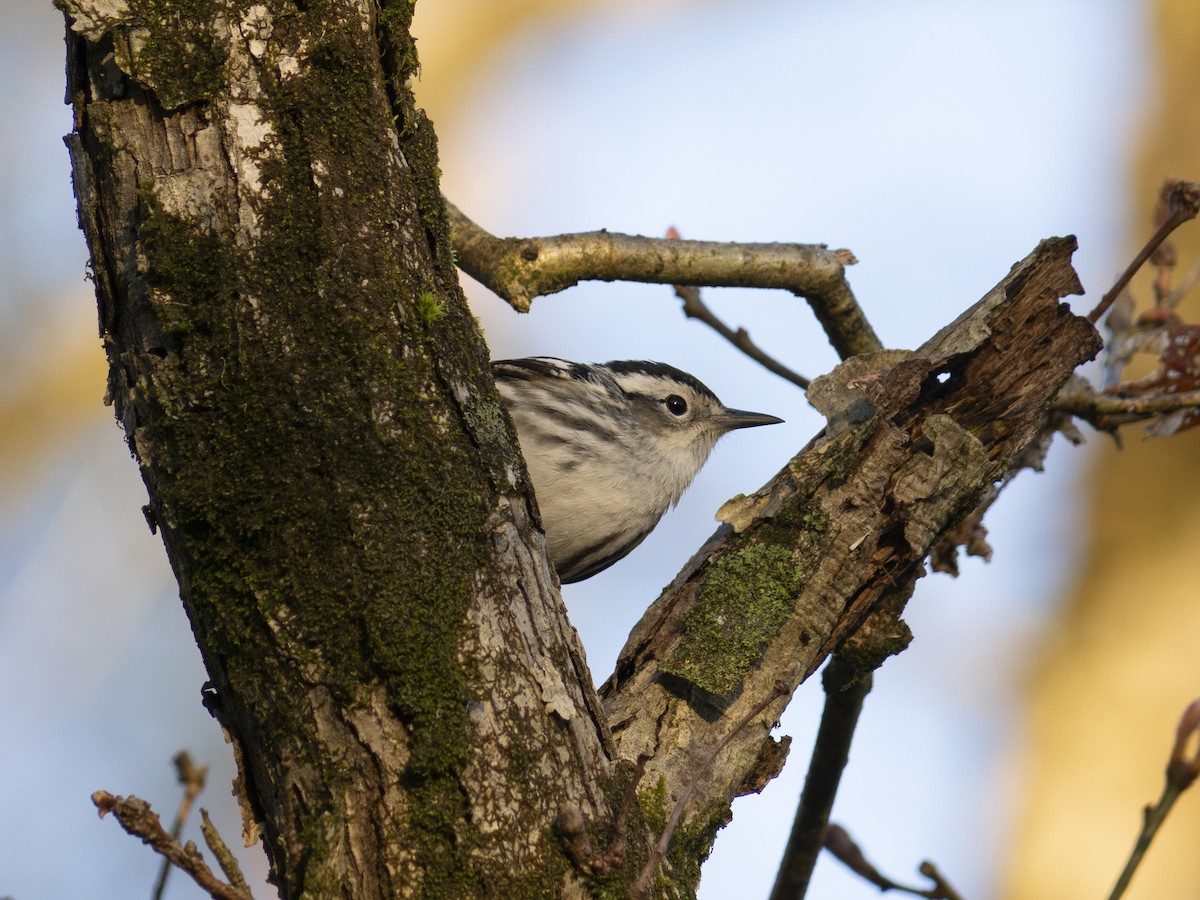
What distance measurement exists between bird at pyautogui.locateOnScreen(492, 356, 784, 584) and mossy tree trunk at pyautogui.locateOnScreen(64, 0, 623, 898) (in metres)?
2.92

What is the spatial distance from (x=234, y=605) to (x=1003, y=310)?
261 cm

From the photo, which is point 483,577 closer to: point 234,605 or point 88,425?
point 234,605

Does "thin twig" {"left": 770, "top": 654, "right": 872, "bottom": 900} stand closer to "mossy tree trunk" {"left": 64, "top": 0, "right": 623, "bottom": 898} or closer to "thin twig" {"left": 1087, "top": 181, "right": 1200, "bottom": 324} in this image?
"thin twig" {"left": 1087, "top": 181, "right": 1200, "bottom": 324}

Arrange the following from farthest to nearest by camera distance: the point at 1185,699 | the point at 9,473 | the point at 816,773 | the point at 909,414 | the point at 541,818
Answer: the point at 9,473 → the point at 1185,699 → the point at 816,773 → the point at 909,414 → the point at 541,818

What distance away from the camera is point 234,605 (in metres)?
2.70

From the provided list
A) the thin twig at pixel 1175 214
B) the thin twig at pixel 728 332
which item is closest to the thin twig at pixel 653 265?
the thin twig at pixel 728 332

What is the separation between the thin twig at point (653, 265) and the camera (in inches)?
188

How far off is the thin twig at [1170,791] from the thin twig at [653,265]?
251 centimetres

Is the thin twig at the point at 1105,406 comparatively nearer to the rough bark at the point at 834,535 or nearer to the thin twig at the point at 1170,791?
the rough bark at the point at 834,535

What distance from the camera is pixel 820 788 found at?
4520 mm

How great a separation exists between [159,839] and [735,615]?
1.81 metres

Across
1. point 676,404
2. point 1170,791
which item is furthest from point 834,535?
point 676,404

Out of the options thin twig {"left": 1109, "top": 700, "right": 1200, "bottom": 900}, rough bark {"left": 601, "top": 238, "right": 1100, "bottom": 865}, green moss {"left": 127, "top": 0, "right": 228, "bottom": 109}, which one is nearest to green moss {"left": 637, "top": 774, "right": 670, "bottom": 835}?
rough bark {"left": 601, "top": 238, "right": 1100, "bottom": 865}

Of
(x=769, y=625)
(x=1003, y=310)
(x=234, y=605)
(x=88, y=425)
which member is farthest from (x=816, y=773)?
(x=88, y=425)
